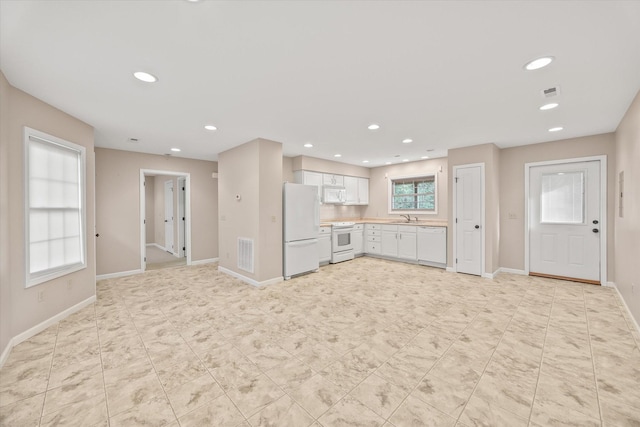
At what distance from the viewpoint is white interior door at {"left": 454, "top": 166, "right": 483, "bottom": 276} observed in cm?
496

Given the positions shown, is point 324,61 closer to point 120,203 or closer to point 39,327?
point 39,327

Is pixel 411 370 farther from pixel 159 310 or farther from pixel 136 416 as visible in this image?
pixel 159 310

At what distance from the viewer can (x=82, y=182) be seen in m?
3.57

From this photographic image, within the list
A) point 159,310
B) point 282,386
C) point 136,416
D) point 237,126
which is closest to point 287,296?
point 159,310

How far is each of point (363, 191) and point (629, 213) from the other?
201 inches

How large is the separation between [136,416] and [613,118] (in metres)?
6.07

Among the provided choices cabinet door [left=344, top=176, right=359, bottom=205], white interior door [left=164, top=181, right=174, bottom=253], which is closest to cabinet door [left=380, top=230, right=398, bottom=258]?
cabinet door [left=344, top=176, right=359, bottom=205]

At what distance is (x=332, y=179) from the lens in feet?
21.8

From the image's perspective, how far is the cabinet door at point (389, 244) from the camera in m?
6.37

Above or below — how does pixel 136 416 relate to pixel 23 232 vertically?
below

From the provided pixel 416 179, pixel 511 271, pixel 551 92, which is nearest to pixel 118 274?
pixel 416 179

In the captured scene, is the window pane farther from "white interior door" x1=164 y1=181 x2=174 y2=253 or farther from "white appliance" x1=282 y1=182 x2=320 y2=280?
"white interior door" x1=164 y1=181 x2=174 y2=253

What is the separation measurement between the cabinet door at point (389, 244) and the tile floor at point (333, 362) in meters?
2.45

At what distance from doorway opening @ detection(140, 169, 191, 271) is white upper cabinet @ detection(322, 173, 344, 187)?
321 cm
